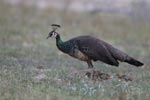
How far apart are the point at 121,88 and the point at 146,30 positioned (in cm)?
1111

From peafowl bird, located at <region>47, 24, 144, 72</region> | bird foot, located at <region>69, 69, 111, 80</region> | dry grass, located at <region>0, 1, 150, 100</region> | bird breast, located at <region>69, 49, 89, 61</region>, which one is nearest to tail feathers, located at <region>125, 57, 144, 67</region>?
peafowl bird, located at <region>47, 24, 144, 72</region>

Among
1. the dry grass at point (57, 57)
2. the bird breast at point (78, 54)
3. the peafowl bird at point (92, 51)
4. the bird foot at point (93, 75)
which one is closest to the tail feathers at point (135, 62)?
the peafowl bird at point (92, 51)

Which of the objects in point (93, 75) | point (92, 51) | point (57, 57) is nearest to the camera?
point (92, 51)

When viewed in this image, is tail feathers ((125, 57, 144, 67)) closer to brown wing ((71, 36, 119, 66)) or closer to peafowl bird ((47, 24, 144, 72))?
peafowl bird ((47, 24, 144, 72))

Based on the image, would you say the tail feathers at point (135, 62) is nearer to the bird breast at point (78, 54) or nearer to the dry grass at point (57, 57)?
the dry grass at point (57, 57)

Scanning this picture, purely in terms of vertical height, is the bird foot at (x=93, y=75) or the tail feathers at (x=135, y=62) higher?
the tail feathers at (x=135, y=62)

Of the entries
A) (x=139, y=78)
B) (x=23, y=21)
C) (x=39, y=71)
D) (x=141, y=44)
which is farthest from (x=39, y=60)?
(x=23, y=21)

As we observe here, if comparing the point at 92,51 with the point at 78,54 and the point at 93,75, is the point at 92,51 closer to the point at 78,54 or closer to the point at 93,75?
the point at 78,54

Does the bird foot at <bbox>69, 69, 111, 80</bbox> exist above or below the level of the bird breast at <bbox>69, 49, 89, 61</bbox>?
below

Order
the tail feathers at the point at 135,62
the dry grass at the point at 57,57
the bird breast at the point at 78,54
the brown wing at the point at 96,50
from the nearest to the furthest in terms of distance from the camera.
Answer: the dry grass at the point at 57,57 → the brown wing at the point at 96,50 → the bird breast at the point at 78,54 → the tail feathers at the point at 135,62

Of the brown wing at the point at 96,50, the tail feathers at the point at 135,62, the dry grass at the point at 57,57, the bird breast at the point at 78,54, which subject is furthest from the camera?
the tail feathers at the point at 135,62

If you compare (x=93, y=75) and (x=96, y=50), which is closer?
(x=96, y=50)

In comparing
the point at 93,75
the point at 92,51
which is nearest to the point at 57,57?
the point at 93,75

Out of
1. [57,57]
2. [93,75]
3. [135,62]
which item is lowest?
[93,75]
